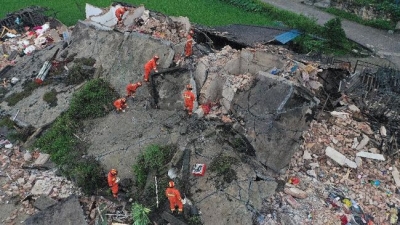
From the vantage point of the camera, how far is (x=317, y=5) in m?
20.0

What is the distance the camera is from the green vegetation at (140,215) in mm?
7535

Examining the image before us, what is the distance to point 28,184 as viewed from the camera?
8859 mm

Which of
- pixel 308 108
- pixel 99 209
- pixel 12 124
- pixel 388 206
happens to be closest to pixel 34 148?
pixel 12 124

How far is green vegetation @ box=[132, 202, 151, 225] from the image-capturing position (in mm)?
7535

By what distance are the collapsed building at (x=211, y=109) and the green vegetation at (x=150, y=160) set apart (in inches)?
9.6

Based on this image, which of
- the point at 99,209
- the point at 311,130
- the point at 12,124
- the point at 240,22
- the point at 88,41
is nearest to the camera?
the point at 99,209

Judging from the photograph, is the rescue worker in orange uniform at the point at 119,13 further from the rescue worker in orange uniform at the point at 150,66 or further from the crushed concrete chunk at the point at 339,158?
the crushed concrete chunk at the point at 339,158

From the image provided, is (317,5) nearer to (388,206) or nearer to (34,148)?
(388,206)

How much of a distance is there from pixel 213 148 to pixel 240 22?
1098 centimetres

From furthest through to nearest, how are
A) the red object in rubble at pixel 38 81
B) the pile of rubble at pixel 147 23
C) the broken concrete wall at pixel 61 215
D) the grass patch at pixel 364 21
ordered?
the grass patch at pixel 364 21 → the pile of rubble at pixel 147 23 → the red object in rubble at pixel 38 81 → the broken concrete wall at pixel 61 215

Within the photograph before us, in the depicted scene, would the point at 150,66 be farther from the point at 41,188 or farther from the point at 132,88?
the point at 41,188

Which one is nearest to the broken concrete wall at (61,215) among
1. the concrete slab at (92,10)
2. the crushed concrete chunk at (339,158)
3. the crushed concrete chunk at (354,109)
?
the crushed concrete chunk at (339,158)

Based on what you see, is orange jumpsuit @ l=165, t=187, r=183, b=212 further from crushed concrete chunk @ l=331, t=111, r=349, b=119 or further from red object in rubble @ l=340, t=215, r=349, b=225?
crushed concrete chunk @ l=331, t=111, r=349, b=119

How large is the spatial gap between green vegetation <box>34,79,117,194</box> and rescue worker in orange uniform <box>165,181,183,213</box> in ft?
6.41
